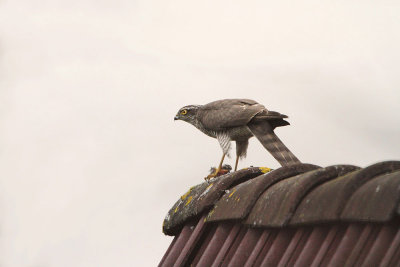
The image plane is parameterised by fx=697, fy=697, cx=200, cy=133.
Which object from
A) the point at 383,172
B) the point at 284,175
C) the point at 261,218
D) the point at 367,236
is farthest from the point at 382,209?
the point at 284,175

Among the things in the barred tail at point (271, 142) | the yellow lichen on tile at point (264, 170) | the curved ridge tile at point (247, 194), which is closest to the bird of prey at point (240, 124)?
the barred tail at point (271, 142)

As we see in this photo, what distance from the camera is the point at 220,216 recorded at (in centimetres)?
399

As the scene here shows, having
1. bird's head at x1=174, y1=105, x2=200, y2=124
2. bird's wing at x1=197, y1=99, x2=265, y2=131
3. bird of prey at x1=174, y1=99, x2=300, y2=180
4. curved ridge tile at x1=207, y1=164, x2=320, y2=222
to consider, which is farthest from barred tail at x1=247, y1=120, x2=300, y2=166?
curved ridge tile at x1=207, y1=164, x2=320, y2=222

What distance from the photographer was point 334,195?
3045 millimetres

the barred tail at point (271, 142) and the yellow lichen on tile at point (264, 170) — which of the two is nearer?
the yellow lichen on tile at point (264, 170)

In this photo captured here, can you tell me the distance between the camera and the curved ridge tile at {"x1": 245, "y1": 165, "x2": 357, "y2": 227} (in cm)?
332

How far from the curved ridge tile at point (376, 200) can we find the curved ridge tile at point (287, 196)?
1.36 ft

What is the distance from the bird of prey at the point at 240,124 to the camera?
725 cm

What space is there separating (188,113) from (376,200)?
22.7 feet

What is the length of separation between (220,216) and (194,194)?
0.72m

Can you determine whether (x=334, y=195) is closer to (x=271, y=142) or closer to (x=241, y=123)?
(x=271, y=142)

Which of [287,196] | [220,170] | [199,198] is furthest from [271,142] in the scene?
[287,196]

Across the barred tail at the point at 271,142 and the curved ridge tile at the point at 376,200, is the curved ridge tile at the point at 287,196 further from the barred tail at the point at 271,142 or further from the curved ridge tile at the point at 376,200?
the barred tail at the point at 271,142

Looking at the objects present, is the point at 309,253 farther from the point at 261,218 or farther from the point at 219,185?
the point at 219,185
